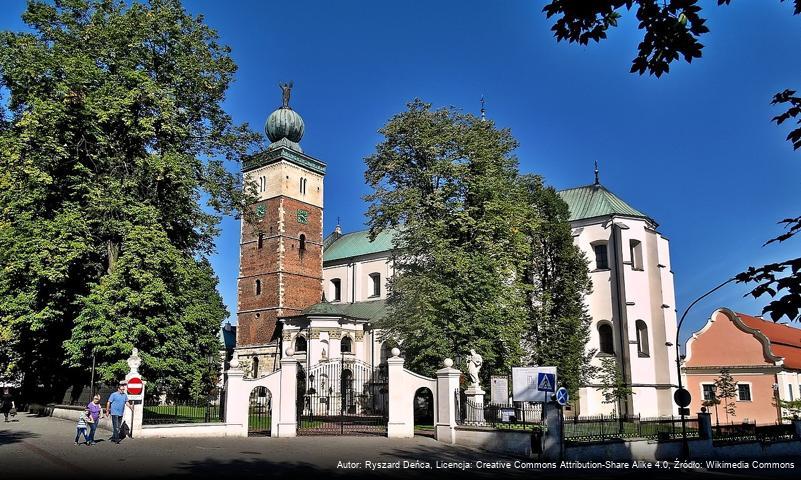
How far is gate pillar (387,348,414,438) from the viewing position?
67.8ft

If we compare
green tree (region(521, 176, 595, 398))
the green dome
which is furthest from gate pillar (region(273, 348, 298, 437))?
the green dome

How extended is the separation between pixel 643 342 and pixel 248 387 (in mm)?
26048

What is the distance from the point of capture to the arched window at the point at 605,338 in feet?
127

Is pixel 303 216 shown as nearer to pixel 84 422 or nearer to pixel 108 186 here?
pixel 108 186

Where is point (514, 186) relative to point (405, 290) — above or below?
above

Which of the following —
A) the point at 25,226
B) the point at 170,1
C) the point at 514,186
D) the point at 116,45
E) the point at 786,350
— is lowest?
the point at 786,350

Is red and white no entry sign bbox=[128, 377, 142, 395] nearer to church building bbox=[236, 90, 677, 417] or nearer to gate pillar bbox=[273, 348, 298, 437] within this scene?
gate pillar bbox=[273, 348, 298, 437]

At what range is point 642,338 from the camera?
38.0 metres

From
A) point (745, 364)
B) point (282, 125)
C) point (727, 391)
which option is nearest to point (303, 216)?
point (282, 125)

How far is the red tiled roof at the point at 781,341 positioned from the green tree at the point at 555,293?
38.1ft

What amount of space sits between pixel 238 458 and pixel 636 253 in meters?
31.4

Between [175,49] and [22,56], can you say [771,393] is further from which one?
[22,56]

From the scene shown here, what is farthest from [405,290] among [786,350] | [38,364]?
[786,350]

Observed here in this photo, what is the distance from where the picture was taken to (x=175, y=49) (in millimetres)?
24188
